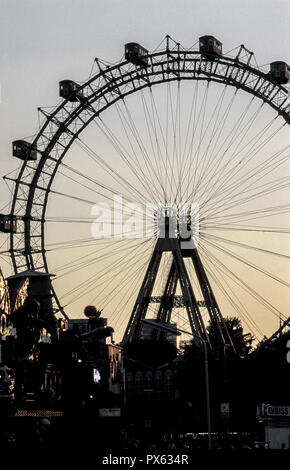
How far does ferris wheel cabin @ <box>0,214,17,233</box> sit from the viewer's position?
79.8 meters

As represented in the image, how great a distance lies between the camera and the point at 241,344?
351 feet

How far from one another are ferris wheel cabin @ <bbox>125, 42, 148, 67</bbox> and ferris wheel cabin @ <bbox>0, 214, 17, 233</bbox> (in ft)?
46.7

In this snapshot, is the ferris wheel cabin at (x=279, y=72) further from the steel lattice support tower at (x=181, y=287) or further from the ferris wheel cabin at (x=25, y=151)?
the ferris wheel cabin at (x=25, y=151)

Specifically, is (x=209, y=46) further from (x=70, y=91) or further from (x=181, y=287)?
(x=181, y=287)

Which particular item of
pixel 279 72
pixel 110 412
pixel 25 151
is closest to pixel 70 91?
pixel 25 151

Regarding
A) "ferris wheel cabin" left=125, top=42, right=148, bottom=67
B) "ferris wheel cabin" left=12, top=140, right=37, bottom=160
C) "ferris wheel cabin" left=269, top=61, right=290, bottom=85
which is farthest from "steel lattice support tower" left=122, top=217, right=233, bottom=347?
"ferris wheel cabin" left=269, top=61, right=290, bottom=85

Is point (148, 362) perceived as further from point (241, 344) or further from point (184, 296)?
point (184, 296)

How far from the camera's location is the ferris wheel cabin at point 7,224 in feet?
262

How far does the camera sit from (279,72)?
7612 cm

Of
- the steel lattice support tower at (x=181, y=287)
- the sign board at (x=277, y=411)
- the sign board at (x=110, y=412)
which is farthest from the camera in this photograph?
the steel lattice support tower at (x=181, y=287)

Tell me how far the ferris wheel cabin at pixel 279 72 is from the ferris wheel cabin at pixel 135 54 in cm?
893

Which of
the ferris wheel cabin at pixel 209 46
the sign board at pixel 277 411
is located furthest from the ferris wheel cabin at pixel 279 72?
the sign board at pixel 277 411

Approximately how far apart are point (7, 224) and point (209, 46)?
753 inches
